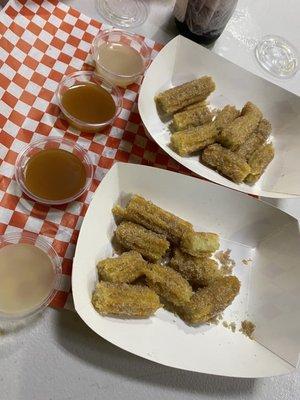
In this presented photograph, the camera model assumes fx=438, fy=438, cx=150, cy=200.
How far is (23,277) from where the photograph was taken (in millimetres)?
1008

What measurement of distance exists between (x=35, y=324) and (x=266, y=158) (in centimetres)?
83

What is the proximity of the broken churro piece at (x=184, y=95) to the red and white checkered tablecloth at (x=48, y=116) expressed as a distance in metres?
0.10

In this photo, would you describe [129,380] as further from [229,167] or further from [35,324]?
[229,167]

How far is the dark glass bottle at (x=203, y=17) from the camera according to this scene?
54.9 inches

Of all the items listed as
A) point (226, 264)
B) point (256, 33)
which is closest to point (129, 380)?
point (226, 264)

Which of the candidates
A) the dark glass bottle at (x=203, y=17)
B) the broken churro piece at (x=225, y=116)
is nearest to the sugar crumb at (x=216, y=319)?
the broken churro piece at (x=225, y=116)

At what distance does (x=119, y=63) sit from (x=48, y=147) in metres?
0.42

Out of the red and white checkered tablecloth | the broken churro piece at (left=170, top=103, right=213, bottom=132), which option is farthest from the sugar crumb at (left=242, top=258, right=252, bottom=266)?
the broken churro piece at (left=170, top=103, right=213, bottom=132)

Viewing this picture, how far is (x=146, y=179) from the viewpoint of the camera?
3.84 ft

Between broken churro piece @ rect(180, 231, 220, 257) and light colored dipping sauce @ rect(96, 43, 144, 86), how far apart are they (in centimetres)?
58

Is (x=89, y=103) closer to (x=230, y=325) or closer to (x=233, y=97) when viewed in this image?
(x=233, y=97)

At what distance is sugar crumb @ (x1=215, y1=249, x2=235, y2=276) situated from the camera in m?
1.21

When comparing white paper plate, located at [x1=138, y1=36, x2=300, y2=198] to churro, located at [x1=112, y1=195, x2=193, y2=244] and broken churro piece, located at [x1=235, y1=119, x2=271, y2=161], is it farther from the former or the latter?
churro, located at [x1=112, y1=195, x2=193, y2=244]

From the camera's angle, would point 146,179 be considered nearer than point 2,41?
Yes
